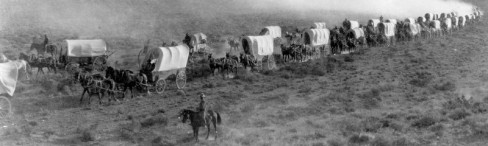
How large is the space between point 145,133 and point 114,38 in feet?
111

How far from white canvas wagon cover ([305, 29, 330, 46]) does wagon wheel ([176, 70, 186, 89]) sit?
12939 millimetres

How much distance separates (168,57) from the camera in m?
20.0

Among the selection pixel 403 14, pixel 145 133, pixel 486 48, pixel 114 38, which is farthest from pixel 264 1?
pixel 145 133

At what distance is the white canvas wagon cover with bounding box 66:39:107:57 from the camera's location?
2333 cm

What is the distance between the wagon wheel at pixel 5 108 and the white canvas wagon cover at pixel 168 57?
5.83m

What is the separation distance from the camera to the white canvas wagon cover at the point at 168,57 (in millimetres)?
19719

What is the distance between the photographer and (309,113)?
17.0 metres

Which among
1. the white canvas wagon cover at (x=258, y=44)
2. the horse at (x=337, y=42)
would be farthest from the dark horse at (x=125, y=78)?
the horse at (x=337, y=42)

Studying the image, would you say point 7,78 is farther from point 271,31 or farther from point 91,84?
point 271,31

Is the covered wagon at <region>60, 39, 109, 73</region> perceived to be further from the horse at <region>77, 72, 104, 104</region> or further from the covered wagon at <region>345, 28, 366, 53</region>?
the covered wagon at <region>345, 28, 366, 53</region>

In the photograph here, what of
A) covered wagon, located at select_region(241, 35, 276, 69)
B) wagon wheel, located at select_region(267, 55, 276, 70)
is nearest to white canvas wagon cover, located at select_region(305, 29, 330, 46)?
wagon wheel, located at select_region(267, 55, 276, 70)

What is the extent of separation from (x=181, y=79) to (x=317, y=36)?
44.8 ft

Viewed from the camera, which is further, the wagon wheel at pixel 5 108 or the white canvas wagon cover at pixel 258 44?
the white canvas wagon cover at pixel 258 44

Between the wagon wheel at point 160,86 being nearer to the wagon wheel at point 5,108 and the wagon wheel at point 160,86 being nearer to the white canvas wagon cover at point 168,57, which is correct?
the white canvas wagon cover at point 168,57
